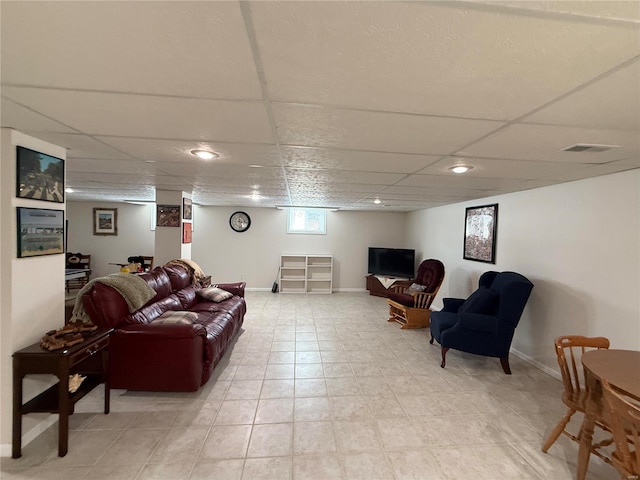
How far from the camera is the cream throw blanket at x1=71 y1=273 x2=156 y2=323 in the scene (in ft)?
8.13

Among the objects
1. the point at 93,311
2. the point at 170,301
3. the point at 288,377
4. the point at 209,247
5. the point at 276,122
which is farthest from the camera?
the point at 209,247

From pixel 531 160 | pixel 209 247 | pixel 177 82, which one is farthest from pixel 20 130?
pixel 209 247

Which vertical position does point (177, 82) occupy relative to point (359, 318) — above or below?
above

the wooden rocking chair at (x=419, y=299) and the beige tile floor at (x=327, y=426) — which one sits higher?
the wooden rocking chair at (x=419, y=299)

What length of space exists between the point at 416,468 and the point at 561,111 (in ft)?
7.26

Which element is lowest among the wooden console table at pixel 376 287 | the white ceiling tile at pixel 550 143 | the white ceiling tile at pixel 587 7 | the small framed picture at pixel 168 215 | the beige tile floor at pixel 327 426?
the beige tile floor at pixel 327 426

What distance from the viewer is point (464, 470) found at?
1.80 meters

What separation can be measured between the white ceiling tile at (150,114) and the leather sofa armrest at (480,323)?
284cm

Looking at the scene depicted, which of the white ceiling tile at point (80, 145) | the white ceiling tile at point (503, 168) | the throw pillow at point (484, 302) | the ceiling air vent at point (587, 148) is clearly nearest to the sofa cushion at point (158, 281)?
the white ceiling tile at point (80, 145)

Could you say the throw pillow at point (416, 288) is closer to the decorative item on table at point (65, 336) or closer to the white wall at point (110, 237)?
the decorative item on table at point (65, 336)

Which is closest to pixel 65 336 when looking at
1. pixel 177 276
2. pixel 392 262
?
pixel 177 276

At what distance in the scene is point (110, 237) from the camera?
22.7 ft

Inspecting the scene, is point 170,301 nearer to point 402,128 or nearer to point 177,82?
point 177,82

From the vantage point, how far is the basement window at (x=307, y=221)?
7160 mm
